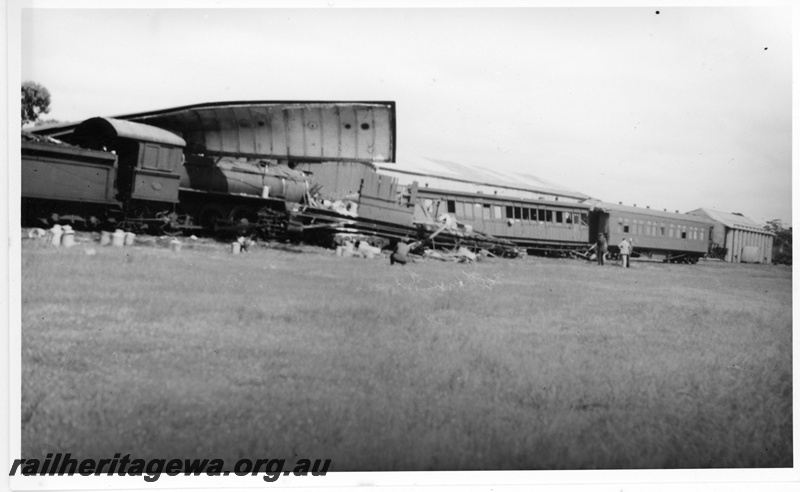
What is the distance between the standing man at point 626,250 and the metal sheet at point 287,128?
1.59m

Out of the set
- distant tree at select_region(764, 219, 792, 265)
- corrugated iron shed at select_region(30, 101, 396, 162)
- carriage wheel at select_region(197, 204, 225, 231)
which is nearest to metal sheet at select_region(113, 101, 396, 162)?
corrugated iron shed at select_region(30, 101, 396, 162)

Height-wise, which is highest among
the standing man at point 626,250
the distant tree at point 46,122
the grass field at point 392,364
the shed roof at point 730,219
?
the distant tree at point 46,122

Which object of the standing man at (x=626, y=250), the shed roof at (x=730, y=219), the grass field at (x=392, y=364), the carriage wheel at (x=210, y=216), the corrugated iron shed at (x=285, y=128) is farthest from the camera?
the standing man at (x=626, y=250)

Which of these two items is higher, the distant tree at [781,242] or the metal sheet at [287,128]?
the metal sheet at [287,128]

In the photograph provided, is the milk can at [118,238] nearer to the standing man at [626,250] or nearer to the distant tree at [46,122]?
the distant tree at [46,122]

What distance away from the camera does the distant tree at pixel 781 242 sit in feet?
10.7

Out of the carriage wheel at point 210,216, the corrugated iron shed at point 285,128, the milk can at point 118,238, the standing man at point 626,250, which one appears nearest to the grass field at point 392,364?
the milk can at point 118,238

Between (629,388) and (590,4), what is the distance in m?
1.98

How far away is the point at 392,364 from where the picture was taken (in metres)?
3.04

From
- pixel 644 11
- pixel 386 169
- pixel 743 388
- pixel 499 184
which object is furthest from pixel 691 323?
pixel 386 169

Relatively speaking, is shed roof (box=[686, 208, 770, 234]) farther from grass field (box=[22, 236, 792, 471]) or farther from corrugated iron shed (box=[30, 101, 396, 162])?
corrugated iron shed (box=[30, 101, 396, 162])

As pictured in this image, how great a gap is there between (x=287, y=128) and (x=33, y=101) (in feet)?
4.07

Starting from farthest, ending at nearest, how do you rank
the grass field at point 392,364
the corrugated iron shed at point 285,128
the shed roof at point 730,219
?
the shed roof at point 730,219 < the corrugated iron shed at point 285,128 < the grass field at point 392,364

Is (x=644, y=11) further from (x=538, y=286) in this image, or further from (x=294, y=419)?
(x=294, y=419)
